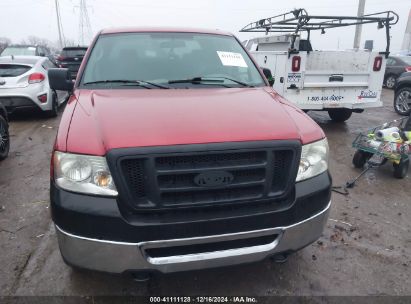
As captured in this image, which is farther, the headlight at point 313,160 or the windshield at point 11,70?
the windshield at point 11,70

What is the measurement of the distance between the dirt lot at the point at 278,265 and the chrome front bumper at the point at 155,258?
229mm

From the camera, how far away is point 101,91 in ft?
9.88

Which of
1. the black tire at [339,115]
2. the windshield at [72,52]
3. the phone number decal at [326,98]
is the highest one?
the phone number decal at [326,98]

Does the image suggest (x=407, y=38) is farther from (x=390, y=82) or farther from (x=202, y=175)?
(x=202, y=175)

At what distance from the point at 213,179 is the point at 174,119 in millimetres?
517

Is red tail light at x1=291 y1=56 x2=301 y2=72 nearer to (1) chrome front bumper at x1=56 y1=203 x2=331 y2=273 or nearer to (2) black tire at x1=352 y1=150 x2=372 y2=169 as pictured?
(2) black tire at x1=352 y1=150 x2=372 y2=169

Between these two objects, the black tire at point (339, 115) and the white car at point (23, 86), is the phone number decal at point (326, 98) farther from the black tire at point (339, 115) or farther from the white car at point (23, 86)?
the white car at point (23, 86)

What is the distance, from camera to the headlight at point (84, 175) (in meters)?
2.08

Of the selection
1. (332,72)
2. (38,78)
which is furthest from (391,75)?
(38,78)

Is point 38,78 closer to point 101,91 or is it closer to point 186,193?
point 101,91

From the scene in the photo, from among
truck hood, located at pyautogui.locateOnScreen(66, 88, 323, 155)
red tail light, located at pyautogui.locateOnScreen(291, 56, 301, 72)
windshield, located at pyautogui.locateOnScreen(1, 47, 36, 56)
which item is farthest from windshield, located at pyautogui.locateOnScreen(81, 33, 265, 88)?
windshield, located at pyautogui.locateOnScreen(1, 47, 36, 56)

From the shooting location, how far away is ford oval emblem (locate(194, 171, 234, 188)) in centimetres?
209

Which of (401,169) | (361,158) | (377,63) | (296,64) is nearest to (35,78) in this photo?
(296,64)

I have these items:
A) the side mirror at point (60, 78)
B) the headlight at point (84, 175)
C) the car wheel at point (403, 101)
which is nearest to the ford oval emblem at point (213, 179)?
the headlight at point (84, 175)
